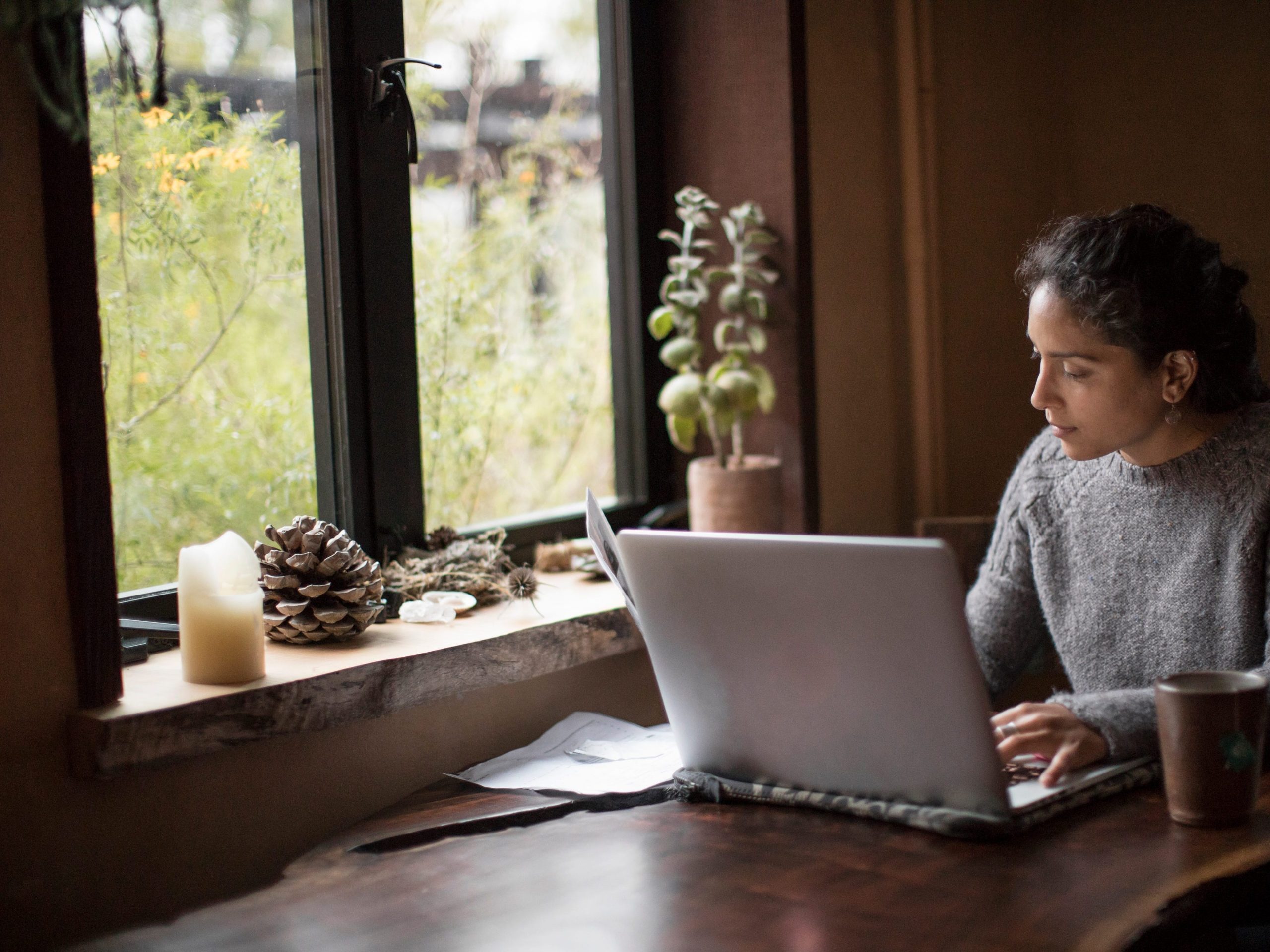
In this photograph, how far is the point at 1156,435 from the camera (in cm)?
140

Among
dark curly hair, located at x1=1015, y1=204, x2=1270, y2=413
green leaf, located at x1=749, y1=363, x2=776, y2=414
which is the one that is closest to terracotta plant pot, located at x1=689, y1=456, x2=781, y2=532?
green leaf, located at x1=749, y1=363, x2=776, y2=414

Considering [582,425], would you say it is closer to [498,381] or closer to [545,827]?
[498,381]

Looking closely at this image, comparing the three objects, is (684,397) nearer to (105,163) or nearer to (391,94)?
(391,94)

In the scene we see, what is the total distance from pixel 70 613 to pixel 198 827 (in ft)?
0.86

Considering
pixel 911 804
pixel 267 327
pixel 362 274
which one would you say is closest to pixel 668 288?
pixel 362 274

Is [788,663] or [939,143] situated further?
[939,143]

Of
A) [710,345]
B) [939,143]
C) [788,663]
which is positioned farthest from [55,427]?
[939,143]

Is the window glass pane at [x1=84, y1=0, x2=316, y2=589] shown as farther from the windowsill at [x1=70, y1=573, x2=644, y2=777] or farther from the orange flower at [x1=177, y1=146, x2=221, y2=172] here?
the windowsill at [x1=70, y1=573, x2=644, y2=777]

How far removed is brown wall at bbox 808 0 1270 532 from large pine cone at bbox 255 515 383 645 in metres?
0.92

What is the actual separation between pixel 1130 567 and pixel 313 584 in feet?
3.05

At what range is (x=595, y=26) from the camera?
1984mm

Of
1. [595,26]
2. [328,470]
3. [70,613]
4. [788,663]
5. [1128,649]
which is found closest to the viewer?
[788,663]

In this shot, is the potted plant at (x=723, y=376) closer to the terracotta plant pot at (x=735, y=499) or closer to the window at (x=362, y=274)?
the terracotta plant pot at (x=735, y=499)

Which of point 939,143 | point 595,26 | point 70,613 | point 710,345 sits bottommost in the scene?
point 70,613
